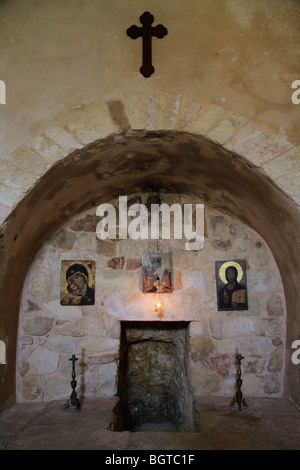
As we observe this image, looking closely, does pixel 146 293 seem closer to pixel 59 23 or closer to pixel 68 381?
pixel 68 381

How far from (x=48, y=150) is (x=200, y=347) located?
7.15 ft

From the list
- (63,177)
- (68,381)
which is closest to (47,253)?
(63,177)

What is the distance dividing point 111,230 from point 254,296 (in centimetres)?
150

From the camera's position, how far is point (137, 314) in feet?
11.4

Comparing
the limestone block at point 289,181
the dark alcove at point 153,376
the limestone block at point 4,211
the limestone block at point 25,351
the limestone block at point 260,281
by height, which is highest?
the limestone block at point 289,181

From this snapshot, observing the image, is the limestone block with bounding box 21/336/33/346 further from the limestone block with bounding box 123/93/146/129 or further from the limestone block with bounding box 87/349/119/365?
the limestone block with bounding box 123/93/146/129

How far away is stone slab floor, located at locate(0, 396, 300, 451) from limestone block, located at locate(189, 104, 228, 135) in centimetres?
205

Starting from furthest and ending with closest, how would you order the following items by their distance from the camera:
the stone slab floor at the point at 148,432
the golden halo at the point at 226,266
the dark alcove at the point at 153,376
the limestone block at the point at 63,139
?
the dark alcove at the point at 153,376, the golden halo at the point at 226,266, the limestone block at the point at 63,139, the stone slab floor at the point at 148,432

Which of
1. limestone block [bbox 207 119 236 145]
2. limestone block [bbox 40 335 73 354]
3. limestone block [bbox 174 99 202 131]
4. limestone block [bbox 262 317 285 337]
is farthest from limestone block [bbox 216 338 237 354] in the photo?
limestone block [bbox 174 99 202 131]

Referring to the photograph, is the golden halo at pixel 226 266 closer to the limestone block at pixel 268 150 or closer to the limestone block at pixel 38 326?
the limestone block at pixel 268 150

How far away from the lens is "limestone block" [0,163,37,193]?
2488 millimetres

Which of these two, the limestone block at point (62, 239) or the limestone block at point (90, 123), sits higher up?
the limestone block at point (90, 123)

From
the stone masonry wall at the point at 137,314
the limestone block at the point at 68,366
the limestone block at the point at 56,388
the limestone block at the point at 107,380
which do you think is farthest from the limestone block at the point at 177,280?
the limestone block at the point at 56,388

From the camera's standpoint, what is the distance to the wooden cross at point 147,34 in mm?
2586
